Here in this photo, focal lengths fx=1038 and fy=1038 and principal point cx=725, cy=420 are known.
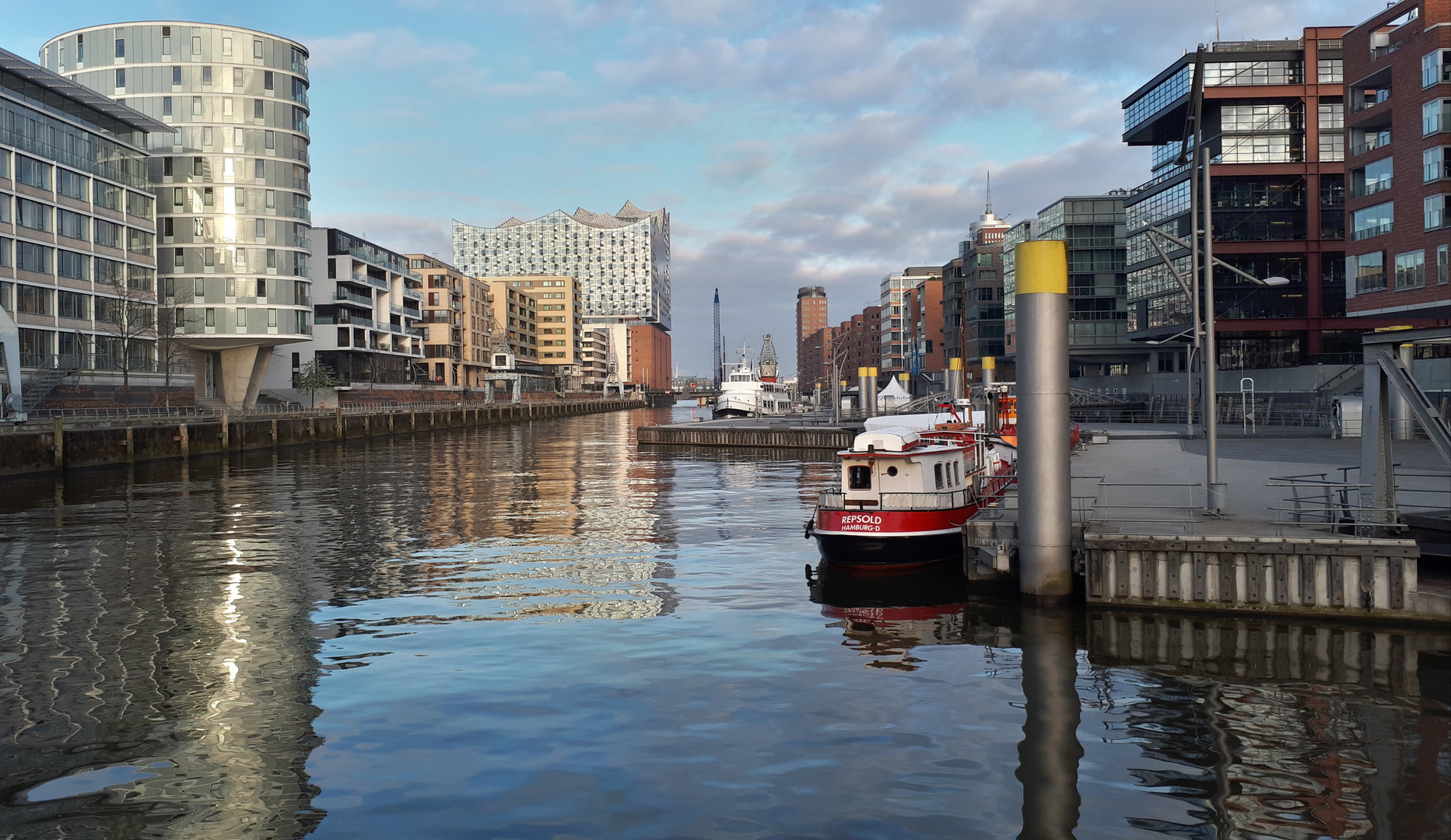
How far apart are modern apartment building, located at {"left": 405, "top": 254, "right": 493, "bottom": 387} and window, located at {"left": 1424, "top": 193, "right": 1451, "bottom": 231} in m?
135

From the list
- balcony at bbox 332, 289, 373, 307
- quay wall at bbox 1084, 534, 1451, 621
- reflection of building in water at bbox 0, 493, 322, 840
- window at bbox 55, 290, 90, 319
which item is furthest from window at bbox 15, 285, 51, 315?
quay wall at bbox 1084, 534, 1451, 621

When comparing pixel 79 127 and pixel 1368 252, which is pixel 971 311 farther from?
pixel 79 127

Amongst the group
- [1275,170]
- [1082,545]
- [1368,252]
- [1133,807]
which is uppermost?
[1275,170]

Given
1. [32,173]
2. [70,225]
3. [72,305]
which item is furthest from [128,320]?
[32,173]

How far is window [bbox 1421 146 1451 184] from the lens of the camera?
2309 inches

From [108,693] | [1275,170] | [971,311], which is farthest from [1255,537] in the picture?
[971,311]

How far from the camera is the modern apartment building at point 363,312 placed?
13200 cm

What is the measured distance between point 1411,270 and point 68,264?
99.4 metres

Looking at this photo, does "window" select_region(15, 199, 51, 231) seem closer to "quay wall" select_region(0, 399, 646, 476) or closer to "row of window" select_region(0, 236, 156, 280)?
"row of window" select_region(0, 236, 156, 280)

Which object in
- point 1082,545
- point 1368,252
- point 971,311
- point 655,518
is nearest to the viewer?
point 1082,545

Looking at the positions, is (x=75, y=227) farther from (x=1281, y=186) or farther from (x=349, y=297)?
(x=1281, y=186)

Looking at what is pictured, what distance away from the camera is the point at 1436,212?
59219mm

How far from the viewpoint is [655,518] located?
38.2 m

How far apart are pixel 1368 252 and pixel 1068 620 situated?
58.9 metres
